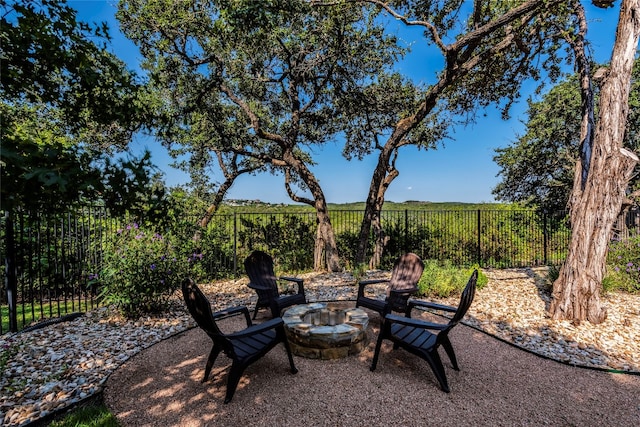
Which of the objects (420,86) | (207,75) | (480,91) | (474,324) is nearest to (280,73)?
(207,75)

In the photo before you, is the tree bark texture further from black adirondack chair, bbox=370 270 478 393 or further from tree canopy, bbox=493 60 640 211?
tree canopy, bbox=493 60 640 211

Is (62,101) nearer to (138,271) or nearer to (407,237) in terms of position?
(138,271)

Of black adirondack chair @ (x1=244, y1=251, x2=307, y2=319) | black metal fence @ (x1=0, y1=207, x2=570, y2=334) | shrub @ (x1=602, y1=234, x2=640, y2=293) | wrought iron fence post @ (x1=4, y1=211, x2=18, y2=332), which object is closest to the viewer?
wrought iron fence post @ (x1=4, y1=211, x2=18, y2=332)

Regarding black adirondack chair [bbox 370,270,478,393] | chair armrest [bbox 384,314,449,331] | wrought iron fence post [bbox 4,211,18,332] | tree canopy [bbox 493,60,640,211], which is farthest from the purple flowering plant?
tree canopy [bbox 493,60,640,211]

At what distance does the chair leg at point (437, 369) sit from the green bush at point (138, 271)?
4.10 m

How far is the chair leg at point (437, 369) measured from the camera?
111 inches

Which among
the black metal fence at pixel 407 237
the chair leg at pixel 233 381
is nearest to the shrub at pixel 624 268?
the black metal fence at pixel 407 237

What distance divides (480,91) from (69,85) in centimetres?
829

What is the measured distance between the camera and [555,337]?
4.10 m

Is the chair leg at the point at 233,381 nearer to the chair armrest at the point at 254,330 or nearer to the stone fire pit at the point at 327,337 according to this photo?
the chair armrest at the point at 254,330

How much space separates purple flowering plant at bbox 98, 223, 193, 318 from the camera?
15.3 ft

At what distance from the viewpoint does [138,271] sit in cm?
476

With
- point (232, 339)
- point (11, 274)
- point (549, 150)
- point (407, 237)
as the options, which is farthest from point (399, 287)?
point (549, 150)

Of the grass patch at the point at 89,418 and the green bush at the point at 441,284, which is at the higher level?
the green bush at the point at 441,284
